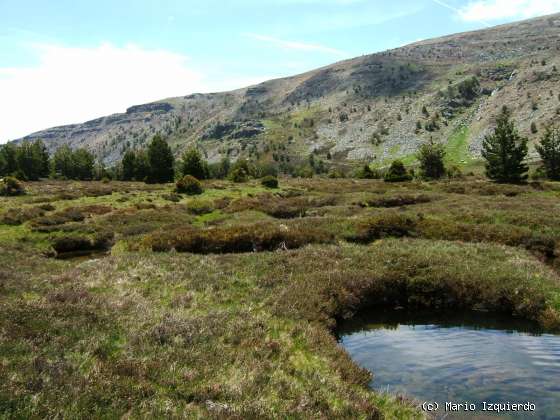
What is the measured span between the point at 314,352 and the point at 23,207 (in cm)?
3857

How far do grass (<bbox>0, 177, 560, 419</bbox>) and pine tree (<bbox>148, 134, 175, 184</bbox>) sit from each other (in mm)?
46039

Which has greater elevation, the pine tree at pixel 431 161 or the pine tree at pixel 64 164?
the pine tree at pixel 64 164

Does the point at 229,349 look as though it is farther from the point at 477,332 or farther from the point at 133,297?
the point at 477,332

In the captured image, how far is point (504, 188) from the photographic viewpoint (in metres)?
49.7

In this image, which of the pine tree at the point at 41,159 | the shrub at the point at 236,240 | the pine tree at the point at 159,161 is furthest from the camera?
the pine tree at the point at 41,159

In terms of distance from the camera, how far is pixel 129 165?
101m

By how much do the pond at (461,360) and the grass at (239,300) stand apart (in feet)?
2.72

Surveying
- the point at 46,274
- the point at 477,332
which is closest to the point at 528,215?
the point at 477,332

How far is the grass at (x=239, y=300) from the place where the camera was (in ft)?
24.0

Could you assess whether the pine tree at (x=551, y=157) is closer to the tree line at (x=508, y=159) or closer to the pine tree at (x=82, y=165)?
the tree line at (x=508, y=159)

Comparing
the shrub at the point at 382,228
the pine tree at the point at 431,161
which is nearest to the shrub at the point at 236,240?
the shrub at the point at 382,228

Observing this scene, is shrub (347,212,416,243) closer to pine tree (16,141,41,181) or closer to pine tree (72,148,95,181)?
pine tree (16,141,41,181)

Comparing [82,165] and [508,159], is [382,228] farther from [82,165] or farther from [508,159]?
[82,165]

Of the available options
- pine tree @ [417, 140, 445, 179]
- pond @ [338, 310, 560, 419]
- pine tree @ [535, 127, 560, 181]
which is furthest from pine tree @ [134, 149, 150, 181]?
pond @ [338, 310, 560, 419]
